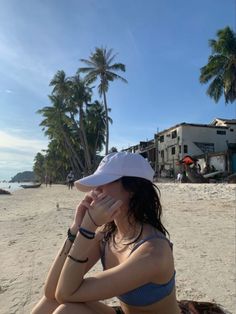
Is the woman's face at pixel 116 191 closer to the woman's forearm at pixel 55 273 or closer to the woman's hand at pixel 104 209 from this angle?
the woman's hand at pixel 104 209

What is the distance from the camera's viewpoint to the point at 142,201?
190 centimetres

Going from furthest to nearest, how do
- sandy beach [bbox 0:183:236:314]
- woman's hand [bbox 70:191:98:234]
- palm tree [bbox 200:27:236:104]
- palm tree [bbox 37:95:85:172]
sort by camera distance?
palm tree [bbox 37:95:85:172] < palm tree [bbox 200:27:236:104] < sandy beach [bbox 0:183:236:314] < woman's hand [bbox 70:191:98:234]

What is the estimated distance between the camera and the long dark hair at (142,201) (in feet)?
6.22

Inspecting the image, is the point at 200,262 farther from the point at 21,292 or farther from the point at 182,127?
the point at 182,127

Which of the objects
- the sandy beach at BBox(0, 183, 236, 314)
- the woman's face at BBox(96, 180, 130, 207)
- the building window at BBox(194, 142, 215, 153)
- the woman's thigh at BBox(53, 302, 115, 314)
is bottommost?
the sandy beach at BBox(0, 183, 236, 314)

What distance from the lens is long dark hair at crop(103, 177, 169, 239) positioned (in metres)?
1.89

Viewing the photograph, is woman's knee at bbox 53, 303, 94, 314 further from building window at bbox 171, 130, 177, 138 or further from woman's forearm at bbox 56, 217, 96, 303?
building window at bbox 171, 130, 177, 138

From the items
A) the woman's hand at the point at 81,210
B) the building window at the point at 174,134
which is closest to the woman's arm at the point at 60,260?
the woman's hand at the point at 81,210

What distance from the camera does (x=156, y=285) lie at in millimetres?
1763

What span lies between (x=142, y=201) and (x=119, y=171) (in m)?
0.20

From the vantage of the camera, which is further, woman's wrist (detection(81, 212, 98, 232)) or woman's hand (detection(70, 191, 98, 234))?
woman's hand (detection(70, 191, 98, 234))

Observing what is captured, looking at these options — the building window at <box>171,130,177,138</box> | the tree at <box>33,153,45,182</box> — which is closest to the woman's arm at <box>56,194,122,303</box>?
the building window at <box>171,130,177,138</box>

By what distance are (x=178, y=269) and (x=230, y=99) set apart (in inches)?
1163

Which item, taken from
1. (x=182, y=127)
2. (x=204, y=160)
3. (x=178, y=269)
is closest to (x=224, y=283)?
(x=178, y=269)
